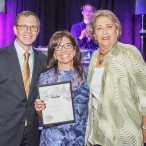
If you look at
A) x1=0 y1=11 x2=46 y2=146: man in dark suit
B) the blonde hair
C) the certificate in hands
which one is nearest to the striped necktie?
x1=0 y1=11 x2=46 y2=146: man in dark suit

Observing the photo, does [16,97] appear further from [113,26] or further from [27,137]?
[113,26]

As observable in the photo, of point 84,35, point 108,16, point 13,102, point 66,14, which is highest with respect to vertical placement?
point 66,14

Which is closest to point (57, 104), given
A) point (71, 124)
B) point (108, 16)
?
point (71, 124)

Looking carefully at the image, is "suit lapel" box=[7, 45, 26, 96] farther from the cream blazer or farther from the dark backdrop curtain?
the dark backdrop curtain

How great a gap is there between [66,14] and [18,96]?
6.09 metres

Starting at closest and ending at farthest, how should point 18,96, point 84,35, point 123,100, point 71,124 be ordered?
1. point 123,100
2. point 71,124
3. point 18,96
4. point 84,35

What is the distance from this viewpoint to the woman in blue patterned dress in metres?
2.14

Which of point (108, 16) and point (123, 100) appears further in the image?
point (108, 16)

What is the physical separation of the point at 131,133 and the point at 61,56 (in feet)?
2.75

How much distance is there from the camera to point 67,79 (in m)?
2.25

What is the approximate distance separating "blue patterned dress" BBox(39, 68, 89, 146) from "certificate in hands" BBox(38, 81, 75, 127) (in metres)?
0.05

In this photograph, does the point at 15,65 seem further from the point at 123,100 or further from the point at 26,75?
the point at 123,100

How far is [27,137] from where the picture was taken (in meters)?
2.40

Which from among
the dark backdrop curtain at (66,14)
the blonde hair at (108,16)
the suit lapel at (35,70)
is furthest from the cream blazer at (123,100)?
the dark backdrop curtain at (66,14)
